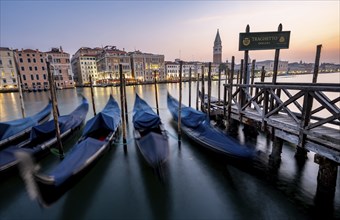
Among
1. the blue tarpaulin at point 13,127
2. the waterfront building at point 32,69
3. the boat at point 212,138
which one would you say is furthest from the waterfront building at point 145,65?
the boat at point 212,138

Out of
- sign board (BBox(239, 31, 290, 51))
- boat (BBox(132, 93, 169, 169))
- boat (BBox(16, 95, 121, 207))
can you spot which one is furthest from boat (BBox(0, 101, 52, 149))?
sign board (BBox(239, 31, 290, 51))

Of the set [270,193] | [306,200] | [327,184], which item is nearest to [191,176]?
[270,193]

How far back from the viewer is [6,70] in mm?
30953

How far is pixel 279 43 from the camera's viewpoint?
191 inches

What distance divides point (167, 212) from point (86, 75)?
164 ft

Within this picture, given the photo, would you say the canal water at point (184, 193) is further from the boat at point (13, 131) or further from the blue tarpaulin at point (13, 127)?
the blue tarpaulin at point (13, 127)

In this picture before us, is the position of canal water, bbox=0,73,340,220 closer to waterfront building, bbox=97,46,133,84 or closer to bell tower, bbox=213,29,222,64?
waterfront building, bbox=97,46,133,84

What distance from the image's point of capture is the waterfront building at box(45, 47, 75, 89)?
3628 cm

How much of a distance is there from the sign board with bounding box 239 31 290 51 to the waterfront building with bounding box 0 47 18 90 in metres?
40.6

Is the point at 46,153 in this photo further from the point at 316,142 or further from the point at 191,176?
the point at 316,142

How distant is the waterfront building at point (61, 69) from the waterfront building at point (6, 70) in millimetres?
6292

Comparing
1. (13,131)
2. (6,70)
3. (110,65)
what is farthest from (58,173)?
(110,65)

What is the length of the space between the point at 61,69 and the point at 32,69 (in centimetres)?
510

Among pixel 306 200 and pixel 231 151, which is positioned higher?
pixel 231 151
